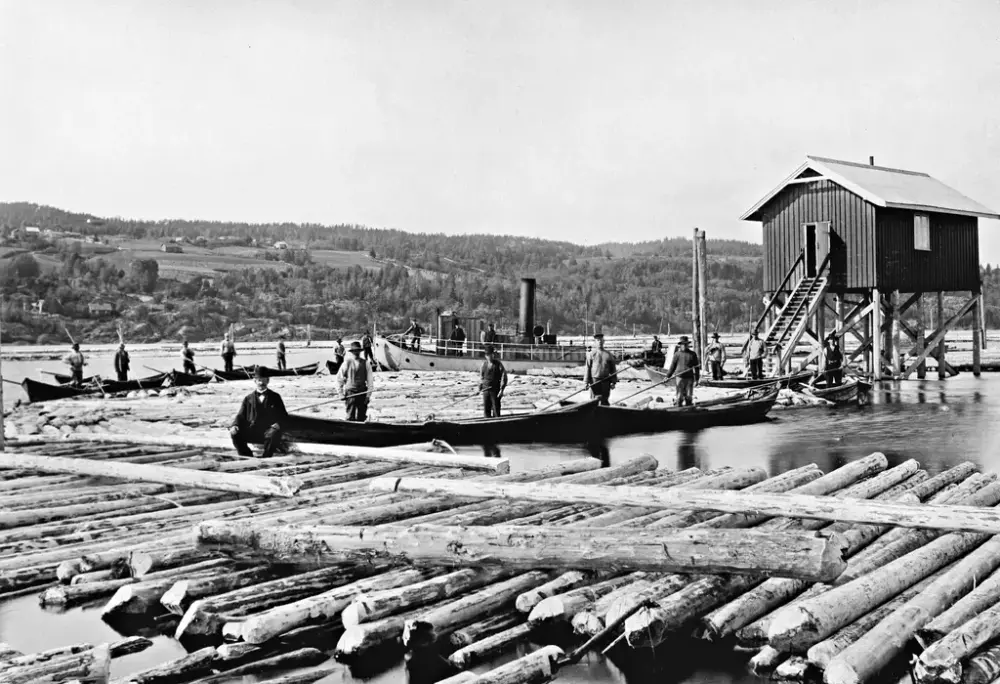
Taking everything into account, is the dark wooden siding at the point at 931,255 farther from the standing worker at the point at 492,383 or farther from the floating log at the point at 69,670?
the floating log at the point at 69,670

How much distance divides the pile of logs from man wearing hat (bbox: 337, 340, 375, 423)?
8.76 metres

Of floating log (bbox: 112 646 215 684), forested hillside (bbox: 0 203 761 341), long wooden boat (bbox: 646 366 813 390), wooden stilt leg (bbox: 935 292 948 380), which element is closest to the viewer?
floating log (bbox: 112 646 215 684)

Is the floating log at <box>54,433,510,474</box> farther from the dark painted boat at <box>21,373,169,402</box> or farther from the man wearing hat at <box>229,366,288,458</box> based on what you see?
the dark painted boat at <box>21,373,169,402</box>

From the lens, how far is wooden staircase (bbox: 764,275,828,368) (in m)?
34.4

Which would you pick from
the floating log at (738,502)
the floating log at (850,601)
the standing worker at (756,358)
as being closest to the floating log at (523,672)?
the floating log at (850,601)

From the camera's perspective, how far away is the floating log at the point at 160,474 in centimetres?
1125

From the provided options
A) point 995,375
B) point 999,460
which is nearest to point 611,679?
point 999,460

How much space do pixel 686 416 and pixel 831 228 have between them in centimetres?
1447

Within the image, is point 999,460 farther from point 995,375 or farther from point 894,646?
point 995,375

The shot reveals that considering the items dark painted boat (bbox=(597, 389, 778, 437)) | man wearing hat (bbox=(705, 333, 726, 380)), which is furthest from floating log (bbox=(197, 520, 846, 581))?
man wearing hat (bbox=(705, 333, 726, 380))

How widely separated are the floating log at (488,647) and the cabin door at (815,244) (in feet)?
98.5

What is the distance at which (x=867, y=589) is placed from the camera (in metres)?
7.64

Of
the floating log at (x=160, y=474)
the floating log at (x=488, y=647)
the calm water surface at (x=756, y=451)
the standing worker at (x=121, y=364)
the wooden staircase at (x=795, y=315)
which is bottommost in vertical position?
the calm water surface at (x=756, y=451)

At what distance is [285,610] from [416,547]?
3.93 feet
